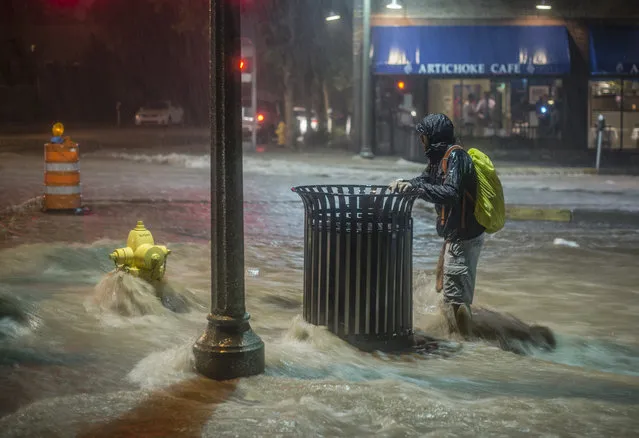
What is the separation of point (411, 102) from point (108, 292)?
24.6 m

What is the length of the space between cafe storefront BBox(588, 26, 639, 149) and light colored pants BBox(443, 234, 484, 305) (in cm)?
2419

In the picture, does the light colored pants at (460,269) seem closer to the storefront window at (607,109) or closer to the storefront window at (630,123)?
the storefront window at (607,109)

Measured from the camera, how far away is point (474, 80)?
31766 millimetres

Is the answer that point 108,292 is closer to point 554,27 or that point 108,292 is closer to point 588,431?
point 588,431

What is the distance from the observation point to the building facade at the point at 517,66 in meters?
30.3

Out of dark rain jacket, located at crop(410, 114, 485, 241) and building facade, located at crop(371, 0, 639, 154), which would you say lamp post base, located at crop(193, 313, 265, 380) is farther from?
building facade, located at crop(371, 0, 639, 154)

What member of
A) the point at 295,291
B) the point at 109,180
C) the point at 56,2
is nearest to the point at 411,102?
the point at 109,180

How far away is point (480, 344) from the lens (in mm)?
7801

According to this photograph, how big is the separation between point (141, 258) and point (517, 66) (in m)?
23.6

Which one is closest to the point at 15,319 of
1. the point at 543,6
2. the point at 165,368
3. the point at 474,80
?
the point at 165,368

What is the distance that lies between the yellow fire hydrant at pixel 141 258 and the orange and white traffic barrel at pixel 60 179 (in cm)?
716

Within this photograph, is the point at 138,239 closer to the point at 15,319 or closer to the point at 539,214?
the point at 15,319

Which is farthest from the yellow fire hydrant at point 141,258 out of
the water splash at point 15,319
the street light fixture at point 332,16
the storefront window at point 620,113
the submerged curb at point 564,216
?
the storefront window at point 620,113

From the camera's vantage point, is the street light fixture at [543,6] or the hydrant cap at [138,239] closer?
the hydrant cap at [138,239]
